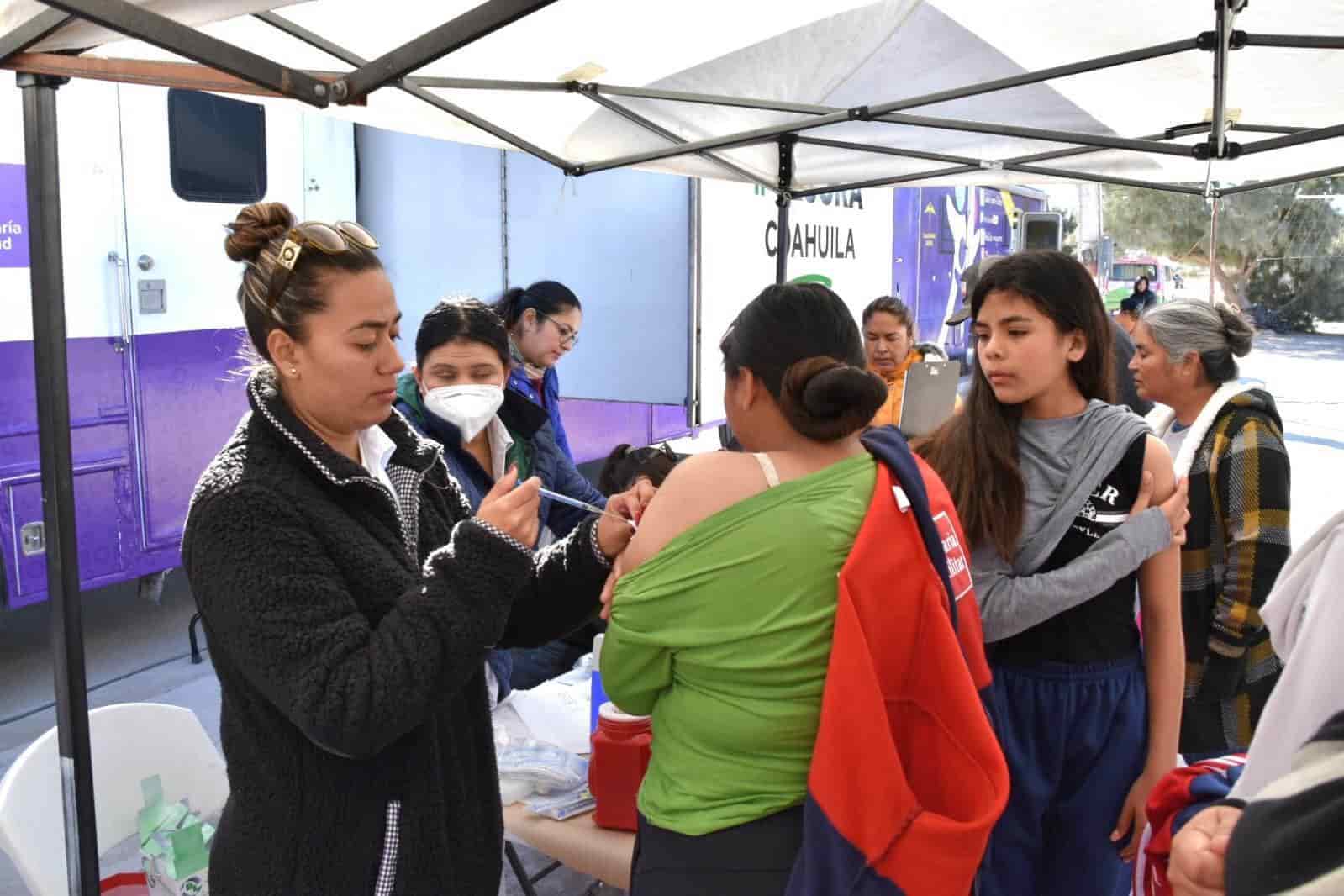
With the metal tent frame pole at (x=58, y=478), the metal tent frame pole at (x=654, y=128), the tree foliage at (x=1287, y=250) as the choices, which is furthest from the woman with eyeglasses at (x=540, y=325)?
the tree foliage at (x=1287, y=250)

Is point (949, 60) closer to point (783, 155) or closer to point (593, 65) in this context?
point (783, 155)

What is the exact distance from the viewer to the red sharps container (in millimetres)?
2020

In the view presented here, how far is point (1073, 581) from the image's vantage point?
77.9 inches

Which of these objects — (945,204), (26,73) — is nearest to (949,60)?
(26,73)

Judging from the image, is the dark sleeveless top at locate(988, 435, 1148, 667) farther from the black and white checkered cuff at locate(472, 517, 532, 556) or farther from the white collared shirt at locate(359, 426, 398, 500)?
the white collared shirt at locate(359, 426, 398, 500)

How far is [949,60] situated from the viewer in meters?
3.85

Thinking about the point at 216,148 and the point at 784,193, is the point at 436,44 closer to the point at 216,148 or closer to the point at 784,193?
the point at 784,193

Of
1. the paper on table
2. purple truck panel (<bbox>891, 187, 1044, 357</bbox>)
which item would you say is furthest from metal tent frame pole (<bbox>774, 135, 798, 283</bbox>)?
purple truck panel (<bbox>891, 187, 1044, 357</bbox>)

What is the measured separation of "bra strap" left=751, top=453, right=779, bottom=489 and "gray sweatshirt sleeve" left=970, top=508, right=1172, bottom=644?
2.22 feet

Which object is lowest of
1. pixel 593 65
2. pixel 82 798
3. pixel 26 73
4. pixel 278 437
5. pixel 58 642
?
pixel 82 798

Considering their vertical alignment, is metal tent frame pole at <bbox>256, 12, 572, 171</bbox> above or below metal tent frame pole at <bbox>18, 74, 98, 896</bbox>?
above

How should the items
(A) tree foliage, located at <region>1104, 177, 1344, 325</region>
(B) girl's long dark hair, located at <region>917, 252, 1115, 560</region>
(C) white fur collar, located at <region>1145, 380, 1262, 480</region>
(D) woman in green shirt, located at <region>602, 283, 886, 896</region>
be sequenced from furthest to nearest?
1. (A) tree foliage, located at <region>1104, 177, 1344, 325</region>
2. (C) white fur collar, located at <region>1145, 380, 1262, 480</region>
3. (B) girl's long dark hair, located at <region>917, 252, 1115, 560</region>
4. (D) woman in green shirt, located at <region>602, 283, 886, 896</region>

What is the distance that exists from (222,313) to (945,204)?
8.20 metres

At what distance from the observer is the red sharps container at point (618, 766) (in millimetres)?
2020
